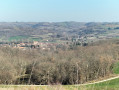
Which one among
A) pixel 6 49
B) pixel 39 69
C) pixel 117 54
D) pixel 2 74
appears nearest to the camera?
pixel 2 74

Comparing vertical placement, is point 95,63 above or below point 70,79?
above

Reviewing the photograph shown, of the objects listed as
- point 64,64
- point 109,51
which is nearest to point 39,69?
point 64,64

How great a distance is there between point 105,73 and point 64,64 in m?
5.90

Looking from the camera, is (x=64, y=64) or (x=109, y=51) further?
(x=109, y=51)

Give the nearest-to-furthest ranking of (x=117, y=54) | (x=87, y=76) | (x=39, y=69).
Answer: (x=87, y=76)
(x=39, y=69)
(x=117, y=54)

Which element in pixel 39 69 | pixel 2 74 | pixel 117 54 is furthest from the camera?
pixel 117 54

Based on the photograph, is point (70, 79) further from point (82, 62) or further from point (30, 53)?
point (30, 53)

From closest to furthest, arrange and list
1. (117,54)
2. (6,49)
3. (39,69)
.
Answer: (39,69) → (117,54) → (6,49)

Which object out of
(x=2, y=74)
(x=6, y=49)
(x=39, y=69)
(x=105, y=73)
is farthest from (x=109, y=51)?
(x=6, y=49)

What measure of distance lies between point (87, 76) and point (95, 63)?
8.87 ft

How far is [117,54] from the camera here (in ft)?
109

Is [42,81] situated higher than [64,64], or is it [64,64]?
[64,64]

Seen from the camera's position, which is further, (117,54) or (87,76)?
(117,54)

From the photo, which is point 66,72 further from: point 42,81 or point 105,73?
point 105,73
